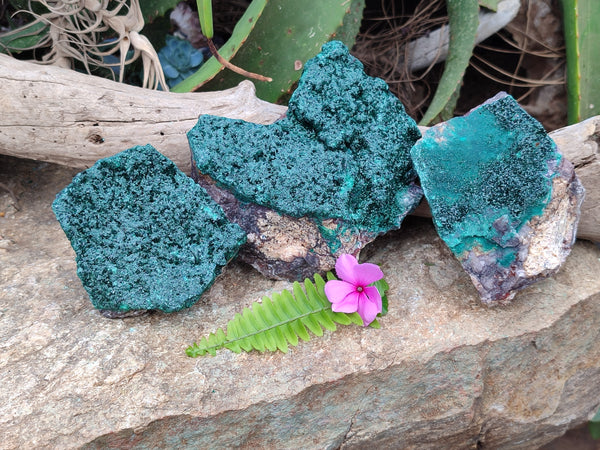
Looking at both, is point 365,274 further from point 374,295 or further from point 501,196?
point 501,196

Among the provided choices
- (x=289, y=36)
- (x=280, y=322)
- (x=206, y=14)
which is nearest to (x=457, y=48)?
(x=289, y=36)

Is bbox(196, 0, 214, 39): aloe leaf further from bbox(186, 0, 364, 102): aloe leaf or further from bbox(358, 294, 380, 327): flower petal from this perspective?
bbox(358, 294, 380, 327): flower petal

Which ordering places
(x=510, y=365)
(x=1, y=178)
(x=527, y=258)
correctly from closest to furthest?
(x=527, y=258), (x=510, y=365), (x=1, y=178)

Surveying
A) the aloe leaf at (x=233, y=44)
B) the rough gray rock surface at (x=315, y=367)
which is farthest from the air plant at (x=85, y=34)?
the rough gray rock surface at (x=315, y=367)

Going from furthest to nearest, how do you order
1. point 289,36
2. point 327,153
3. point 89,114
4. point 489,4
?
point 489,4
point 289,36
point 89,114
point 327,153

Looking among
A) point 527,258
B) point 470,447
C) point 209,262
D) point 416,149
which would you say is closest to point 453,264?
point 527,258

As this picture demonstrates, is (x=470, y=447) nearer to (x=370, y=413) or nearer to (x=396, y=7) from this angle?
(x=370, y=413)

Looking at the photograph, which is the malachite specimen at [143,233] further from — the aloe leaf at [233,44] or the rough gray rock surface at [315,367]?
the aloe leaf at [233,44]
